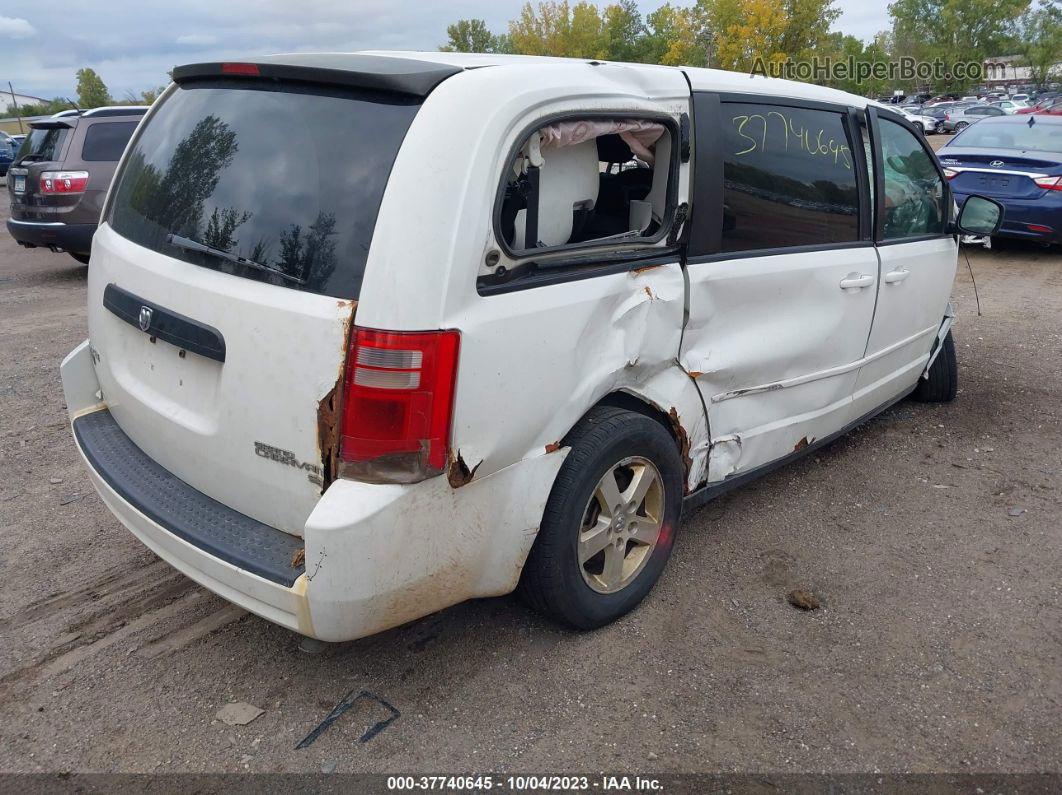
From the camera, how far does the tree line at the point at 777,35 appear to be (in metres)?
43.0

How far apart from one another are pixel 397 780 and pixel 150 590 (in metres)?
1.43

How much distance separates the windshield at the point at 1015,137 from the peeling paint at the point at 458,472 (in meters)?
10.3

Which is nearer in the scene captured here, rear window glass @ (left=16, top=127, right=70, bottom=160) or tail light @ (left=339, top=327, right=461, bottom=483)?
tail light @ (left=339, top=327, right=461, bottom=483)

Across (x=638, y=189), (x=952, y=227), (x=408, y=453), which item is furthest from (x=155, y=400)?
(x=952, y=227)

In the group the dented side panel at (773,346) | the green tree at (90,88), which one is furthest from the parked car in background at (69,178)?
the green tree at (90,88)

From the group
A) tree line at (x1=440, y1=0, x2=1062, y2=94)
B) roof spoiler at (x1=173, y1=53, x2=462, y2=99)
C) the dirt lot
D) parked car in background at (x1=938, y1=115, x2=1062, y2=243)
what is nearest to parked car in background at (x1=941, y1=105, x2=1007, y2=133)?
tree line at (x1=440, y1=0, x2=1062, y2=94)

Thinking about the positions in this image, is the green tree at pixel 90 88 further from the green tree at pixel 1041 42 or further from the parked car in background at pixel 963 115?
the green tree at pixel 1041 42

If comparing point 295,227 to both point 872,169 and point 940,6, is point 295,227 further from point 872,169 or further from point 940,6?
point 940,6

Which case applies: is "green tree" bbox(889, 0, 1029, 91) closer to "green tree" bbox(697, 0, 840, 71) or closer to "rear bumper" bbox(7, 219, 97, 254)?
"green tree" bbox(697, 0, 840, 71)

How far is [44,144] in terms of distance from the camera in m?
9.88

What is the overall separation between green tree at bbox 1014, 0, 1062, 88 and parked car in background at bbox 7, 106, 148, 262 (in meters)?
74.9

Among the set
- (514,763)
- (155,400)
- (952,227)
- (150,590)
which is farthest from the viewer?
(952,227)

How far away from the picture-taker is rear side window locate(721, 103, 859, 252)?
3.21 meters

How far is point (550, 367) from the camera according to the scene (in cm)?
252
